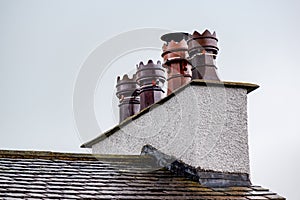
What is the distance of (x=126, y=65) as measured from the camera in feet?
29.0

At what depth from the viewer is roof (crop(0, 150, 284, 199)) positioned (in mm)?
5422

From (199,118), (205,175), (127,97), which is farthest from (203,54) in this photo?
(127,97)

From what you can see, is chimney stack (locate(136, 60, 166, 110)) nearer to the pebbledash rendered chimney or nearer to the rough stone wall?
the pebbledash rendered chimney

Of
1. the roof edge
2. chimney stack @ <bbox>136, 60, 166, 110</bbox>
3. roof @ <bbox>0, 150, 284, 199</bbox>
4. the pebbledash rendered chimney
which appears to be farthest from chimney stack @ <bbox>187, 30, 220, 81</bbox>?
roof @ <bbox>0, 150, 284, 199</bbox>

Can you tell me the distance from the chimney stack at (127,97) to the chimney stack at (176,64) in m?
0.82

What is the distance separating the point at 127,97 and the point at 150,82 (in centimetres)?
70

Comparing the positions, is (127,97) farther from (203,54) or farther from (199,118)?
(199,118)

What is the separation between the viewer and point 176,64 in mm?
7598

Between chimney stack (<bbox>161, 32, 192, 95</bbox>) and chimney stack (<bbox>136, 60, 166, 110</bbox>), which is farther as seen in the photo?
chimney stack (<bbox>136, 60, 166, 110</bbox>)

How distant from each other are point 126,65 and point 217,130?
2.50 metres

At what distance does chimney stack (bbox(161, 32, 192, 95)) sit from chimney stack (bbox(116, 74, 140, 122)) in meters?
0.82

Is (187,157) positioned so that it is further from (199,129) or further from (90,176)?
(90,176)

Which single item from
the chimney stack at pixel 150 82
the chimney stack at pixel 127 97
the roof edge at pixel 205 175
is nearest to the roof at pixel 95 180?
the roof edge at pixel 205 175

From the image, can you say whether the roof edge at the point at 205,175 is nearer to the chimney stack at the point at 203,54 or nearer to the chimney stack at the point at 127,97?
the chimney stack at the point at 203,54
